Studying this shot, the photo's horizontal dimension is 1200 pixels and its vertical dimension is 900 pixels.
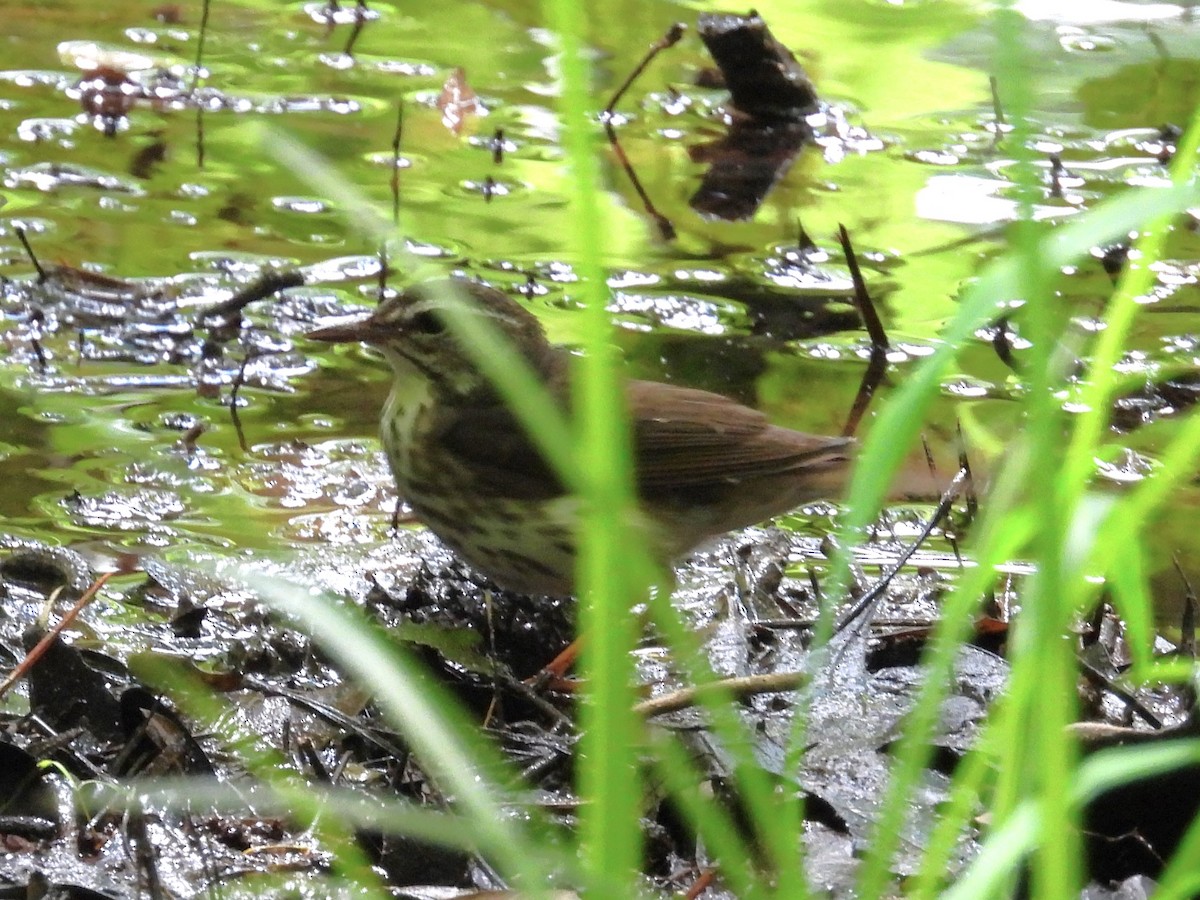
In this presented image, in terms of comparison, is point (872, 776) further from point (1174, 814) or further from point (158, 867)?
point (158, 867)

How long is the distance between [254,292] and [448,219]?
143 cm

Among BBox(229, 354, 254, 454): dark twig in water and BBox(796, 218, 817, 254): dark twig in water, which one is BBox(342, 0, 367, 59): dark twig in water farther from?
BBox(229, 354, 254, 454): dark twig in water

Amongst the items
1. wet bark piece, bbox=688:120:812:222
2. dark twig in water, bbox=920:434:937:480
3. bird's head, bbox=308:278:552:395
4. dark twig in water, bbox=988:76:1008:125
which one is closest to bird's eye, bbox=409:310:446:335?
bird's head, bbox=308:278:552:395

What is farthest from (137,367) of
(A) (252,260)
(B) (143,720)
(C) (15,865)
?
(C) (15,865)

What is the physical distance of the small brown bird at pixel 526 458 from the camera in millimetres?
3830

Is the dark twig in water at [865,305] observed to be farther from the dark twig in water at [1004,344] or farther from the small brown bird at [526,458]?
the small brown bird at [526,458]

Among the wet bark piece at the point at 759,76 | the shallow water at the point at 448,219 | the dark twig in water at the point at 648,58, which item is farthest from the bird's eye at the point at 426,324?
the wet bark piece at the point at 759,76

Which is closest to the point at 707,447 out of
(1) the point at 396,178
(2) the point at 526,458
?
(2) the point at 526,458

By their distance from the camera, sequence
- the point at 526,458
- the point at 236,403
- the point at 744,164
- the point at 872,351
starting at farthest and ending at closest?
the point at 744,164 < the point at 872,351 < the point at 236,403 < the point at 526,458

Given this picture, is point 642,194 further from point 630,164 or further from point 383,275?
point 383,275

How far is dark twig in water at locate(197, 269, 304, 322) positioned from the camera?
5.28 m

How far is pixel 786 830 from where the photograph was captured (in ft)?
5.13

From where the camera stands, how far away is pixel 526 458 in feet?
13.1

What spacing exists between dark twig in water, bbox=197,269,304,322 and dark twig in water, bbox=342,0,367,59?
3.57 meters
